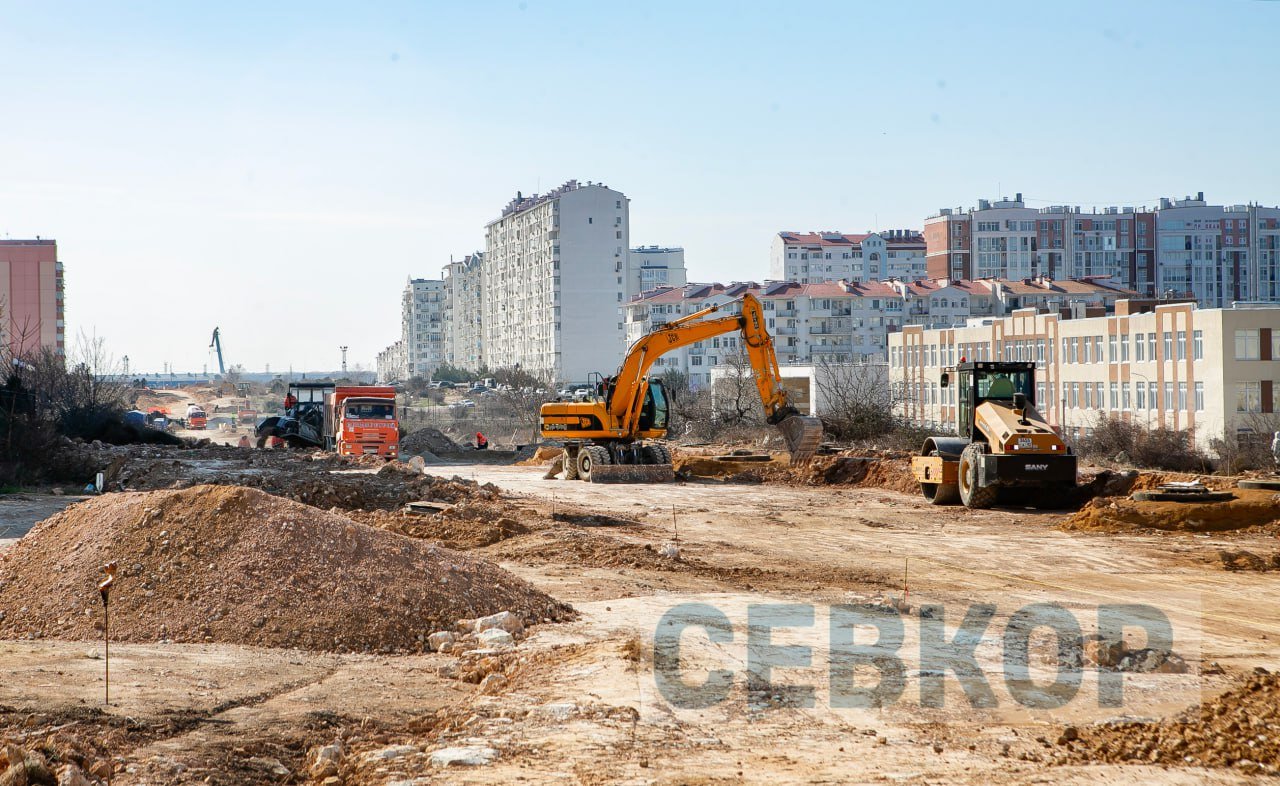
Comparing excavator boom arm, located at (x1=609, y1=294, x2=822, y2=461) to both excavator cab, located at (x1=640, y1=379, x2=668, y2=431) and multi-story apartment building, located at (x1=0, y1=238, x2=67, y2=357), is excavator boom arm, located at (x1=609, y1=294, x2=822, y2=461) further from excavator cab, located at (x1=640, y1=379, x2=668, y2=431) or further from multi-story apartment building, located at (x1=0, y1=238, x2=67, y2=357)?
multi-story apartment building, located at (x1=0, y1=238, x2=67, y2=357)

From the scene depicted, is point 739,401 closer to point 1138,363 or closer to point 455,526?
point 1138,363

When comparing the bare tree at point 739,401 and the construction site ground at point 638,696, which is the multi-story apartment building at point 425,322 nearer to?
the bare tree at point 739,401

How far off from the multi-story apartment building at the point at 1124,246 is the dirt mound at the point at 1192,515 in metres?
105

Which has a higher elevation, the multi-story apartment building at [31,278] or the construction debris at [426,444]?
the multi-story apartment building at [31,278]

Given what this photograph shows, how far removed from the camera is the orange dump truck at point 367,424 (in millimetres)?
36688

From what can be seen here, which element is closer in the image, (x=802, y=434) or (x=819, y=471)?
(x=802, y=434)

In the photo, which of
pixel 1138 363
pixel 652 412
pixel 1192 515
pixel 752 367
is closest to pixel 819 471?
pixel 752 367

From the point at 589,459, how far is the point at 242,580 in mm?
19888

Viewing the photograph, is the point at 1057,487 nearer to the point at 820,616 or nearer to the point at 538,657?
the point at 820,616

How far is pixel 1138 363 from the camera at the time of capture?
197ft

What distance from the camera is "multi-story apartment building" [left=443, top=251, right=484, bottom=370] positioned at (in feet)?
484

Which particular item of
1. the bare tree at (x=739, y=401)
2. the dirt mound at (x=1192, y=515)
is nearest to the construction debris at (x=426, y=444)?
the bare tree at (x=739, y=401)

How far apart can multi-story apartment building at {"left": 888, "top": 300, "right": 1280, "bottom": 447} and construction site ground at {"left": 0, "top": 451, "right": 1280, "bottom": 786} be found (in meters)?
30.4

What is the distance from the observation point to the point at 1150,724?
8.08 metres
